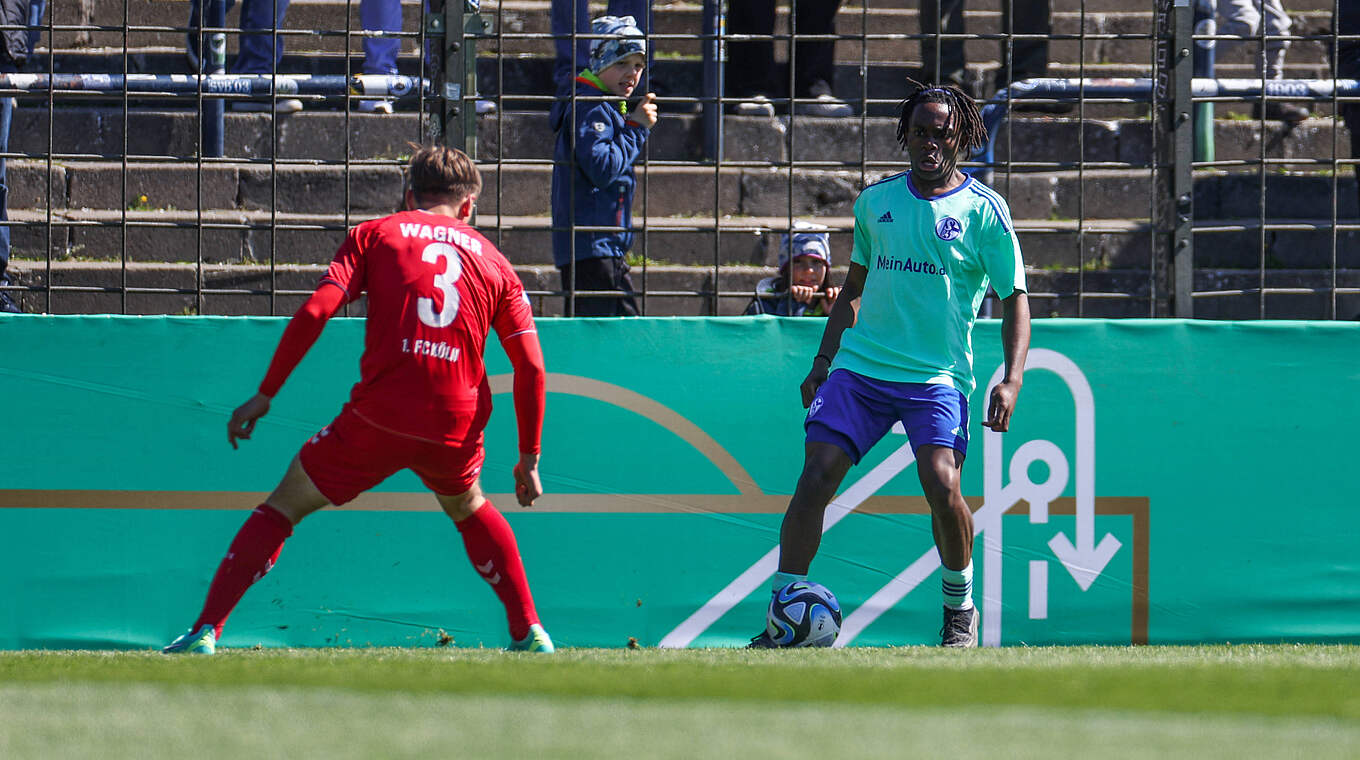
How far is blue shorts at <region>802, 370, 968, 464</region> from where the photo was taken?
595 cm

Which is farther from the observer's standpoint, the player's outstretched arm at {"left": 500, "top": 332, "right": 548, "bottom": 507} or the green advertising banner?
the green advertising banner

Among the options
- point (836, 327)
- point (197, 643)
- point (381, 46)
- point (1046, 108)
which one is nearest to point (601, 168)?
point (836, 327)

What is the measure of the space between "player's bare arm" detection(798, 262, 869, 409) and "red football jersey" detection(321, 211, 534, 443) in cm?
123

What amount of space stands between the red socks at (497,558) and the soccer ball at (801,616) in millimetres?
924

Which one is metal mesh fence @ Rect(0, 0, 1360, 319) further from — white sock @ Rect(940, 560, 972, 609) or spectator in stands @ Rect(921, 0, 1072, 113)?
white sock @ Rect(940, 560, 972, 609)

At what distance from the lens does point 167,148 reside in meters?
9.87

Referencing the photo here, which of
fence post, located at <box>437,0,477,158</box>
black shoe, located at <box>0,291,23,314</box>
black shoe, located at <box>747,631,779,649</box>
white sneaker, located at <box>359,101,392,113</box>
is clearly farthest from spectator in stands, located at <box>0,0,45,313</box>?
black shoe, located at <box>747,631,779,649</box>

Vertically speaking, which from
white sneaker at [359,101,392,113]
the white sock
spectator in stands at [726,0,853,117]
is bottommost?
the white sock

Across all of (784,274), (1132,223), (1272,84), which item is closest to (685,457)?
(784,274)

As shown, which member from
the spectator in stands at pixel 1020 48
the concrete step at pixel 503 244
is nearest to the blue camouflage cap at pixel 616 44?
the concrete step at pixel 503 244

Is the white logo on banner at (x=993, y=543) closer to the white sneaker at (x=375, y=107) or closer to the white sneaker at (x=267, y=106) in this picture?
the white sneaker at (x=375, y=107)

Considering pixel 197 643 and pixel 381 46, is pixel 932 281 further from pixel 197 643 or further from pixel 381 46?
pixel 381 46

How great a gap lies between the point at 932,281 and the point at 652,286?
10.5 feet

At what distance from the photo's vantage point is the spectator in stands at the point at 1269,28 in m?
10.2
